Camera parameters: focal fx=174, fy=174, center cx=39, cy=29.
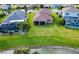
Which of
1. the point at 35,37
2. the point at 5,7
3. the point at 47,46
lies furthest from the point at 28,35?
the point at 5,7

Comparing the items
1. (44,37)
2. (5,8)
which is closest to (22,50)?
(44,37)

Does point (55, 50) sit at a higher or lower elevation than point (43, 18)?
lower

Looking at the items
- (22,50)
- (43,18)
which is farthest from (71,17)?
(22,50)

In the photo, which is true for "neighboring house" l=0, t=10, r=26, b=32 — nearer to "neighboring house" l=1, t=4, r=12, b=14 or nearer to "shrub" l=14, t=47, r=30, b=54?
"neighboring house" l=1, t=4, r=12, b=14

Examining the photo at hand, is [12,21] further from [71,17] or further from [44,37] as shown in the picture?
[71,17]
